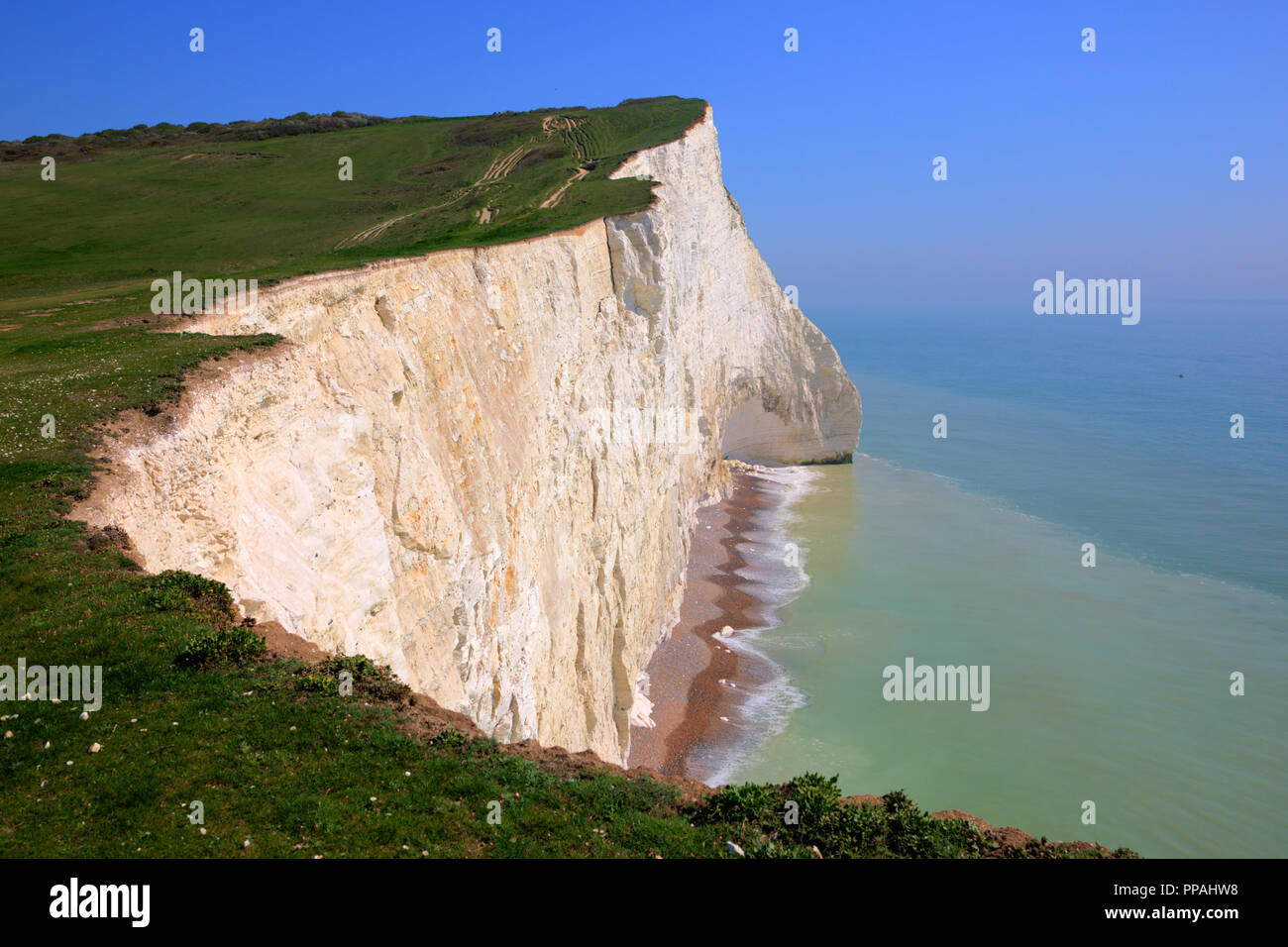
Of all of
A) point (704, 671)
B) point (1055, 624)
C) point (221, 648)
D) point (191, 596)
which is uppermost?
point (191, 596)

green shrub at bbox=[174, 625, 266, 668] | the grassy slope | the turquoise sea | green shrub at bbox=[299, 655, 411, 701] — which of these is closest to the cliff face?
the grassy slope

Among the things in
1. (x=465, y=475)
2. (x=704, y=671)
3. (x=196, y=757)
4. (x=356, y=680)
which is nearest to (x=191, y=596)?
(x=356, y=680)

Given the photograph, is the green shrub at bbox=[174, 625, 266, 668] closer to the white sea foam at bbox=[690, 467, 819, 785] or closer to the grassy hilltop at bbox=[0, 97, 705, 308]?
the grassy hilltop at bbox=[0, 97, 705, 308]

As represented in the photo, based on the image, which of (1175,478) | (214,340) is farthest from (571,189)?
(1175,478)

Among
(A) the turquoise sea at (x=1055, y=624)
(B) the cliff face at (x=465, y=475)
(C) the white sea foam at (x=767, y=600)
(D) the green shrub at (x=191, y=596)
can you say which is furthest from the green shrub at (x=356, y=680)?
(A) the turquoise sea at (x=1055, y=624)

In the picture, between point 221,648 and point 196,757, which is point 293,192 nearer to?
point 221,648

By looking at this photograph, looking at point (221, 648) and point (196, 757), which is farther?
point (221, 648)
